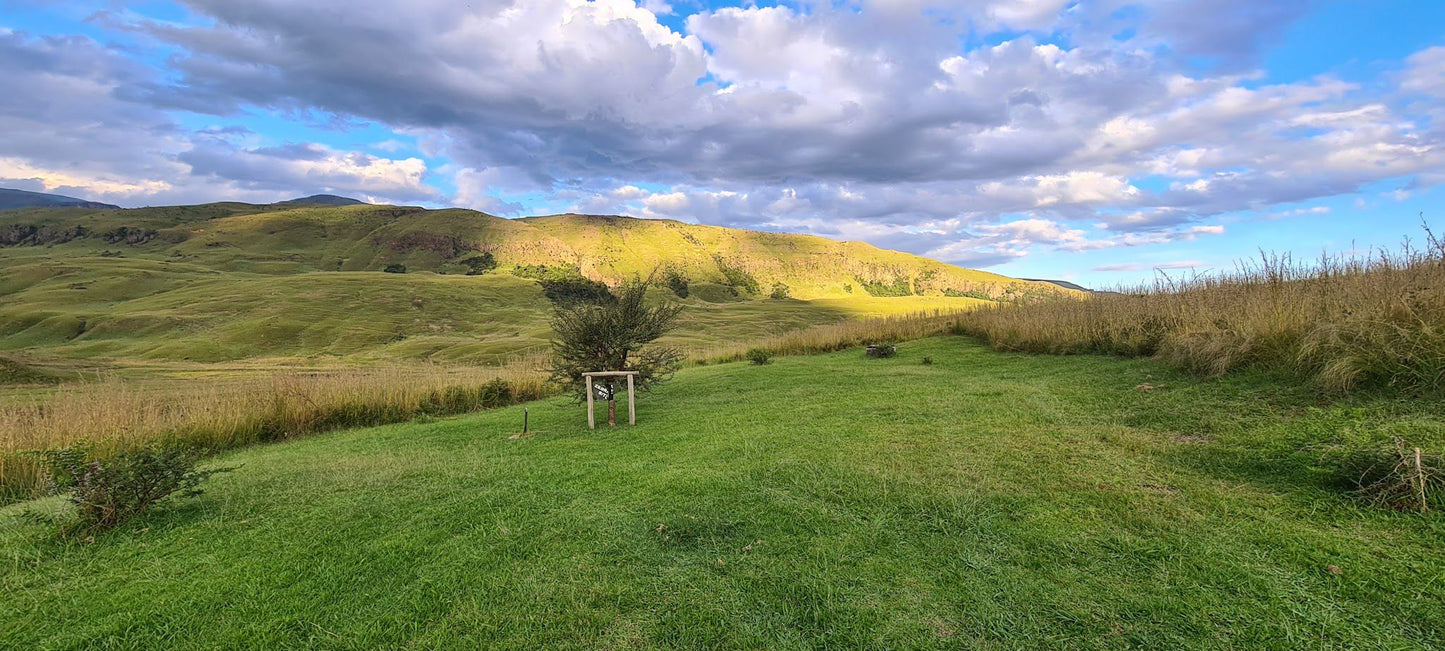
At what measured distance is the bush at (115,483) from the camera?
14.8 feet

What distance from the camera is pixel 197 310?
5700 centimetres

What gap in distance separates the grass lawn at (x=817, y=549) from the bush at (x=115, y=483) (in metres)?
0.22

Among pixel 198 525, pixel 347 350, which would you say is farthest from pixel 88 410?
pixel 347 350

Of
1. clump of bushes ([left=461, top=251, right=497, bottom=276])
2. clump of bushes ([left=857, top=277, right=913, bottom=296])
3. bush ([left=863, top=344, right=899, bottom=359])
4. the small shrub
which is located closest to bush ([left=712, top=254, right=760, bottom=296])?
clump of bushes ([left=857, top=277, right=913, bottom=296])

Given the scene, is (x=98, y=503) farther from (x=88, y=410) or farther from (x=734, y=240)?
(x=734, y=240)

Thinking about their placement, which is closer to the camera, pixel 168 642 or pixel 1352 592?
pixel 1352 592

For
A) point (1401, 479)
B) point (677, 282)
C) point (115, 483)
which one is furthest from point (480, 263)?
point (1401, 479)

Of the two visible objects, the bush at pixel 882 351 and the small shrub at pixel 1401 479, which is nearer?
the small shrub at pixel 1401 479

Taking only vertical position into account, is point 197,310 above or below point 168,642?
above

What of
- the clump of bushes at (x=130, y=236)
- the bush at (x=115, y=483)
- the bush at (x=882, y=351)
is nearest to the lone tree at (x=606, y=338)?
the bush at (x=115, y=483)

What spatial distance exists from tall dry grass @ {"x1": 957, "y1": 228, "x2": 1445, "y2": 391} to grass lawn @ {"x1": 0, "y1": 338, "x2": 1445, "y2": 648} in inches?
20.9

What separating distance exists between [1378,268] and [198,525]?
1408 cm

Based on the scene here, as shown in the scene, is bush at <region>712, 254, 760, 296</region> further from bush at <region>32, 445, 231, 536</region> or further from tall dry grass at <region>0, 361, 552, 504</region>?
bush at <region>32, 445, 231, 536</region>

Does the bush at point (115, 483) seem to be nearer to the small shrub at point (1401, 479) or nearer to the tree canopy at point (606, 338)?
the tree canopy at point (606, 338)
